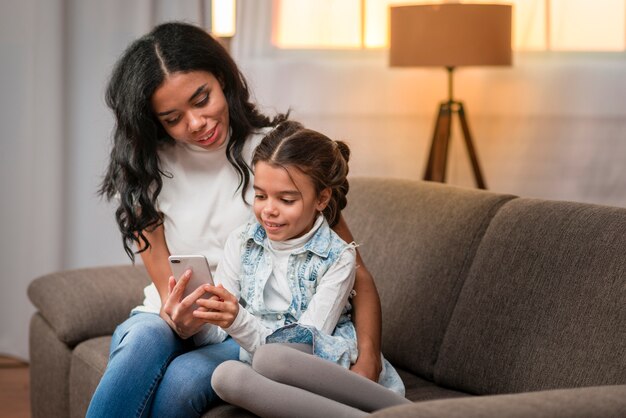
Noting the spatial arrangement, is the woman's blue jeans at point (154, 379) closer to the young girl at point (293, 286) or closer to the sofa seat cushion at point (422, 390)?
the young girl at point (293, 286)

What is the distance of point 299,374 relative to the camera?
1732 millimetres

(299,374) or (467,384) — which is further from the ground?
(299,374)

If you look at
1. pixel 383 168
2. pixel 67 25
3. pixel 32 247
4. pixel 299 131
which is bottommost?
pixel 32 247

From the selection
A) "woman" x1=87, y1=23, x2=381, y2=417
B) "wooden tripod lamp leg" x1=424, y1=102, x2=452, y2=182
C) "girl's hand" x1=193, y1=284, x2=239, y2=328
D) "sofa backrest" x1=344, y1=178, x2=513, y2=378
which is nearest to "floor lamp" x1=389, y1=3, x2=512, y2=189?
"wooden tripod lamp leg" x1=424, y1=102, x2=452, y2=182

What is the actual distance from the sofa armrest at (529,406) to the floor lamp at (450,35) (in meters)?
2.25

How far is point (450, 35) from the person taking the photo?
365cm

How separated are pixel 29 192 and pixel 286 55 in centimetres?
115

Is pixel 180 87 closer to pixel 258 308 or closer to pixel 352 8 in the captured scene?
pixel 258 308

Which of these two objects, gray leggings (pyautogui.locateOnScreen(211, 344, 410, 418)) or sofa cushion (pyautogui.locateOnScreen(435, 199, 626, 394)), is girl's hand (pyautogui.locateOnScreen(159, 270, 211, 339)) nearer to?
gray leggings (pyautogui.locateOnScreen(211, 344, 410, 418))

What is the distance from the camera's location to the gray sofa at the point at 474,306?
6.10ft

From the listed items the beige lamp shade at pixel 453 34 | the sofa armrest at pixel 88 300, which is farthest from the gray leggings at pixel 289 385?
the beige lamp shade at pixel 453 34

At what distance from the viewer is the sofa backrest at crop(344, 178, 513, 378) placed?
2266mm

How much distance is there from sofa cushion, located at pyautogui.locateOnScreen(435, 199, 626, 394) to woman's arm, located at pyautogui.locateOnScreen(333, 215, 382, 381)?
222mm

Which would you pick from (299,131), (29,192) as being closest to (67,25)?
(29,192)
